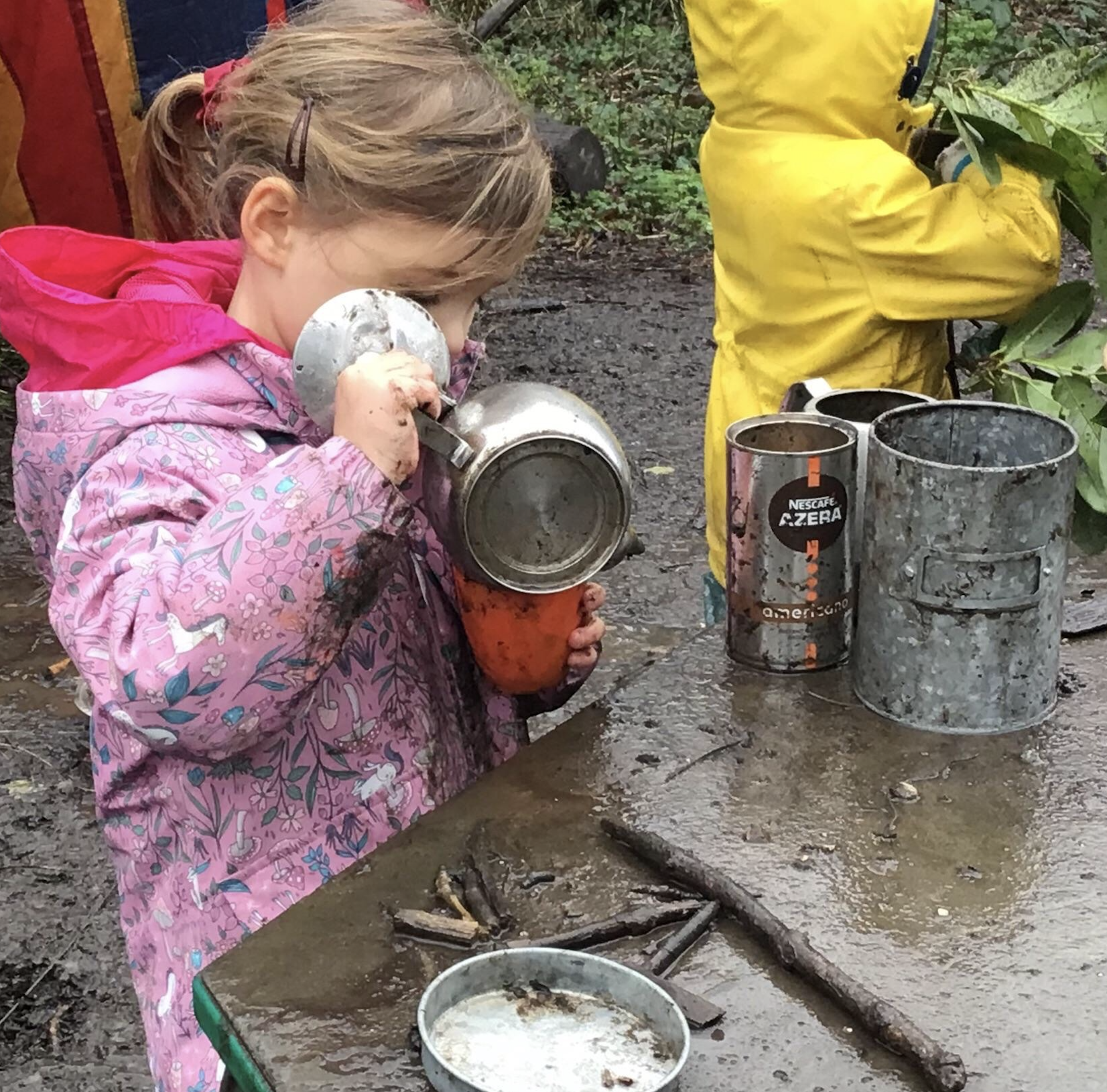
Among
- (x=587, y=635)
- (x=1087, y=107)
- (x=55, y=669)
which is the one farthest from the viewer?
(x=55, y=669)

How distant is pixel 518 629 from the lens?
1687mm

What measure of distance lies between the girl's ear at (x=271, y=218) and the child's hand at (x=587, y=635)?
54 cm

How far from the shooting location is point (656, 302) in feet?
22.7

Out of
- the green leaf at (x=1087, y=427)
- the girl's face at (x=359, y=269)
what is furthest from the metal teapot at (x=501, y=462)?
the green leaf at (x=1087, y=427)

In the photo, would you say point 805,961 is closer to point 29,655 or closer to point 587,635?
point 587,635

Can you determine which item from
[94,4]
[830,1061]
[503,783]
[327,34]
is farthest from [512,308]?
[830,1061]

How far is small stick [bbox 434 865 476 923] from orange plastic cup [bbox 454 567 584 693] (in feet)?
1.25

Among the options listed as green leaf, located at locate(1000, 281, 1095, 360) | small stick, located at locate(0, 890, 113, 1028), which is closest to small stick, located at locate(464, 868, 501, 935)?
green leaf, located at locate(1000, 281, 1095, 360)

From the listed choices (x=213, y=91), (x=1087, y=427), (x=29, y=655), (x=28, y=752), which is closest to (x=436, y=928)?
(x=213, y=91)

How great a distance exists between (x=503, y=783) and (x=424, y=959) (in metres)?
0.29

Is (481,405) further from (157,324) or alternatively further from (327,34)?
(327,34)

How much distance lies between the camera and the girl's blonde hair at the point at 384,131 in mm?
1660

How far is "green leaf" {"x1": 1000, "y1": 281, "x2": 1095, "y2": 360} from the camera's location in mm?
2340

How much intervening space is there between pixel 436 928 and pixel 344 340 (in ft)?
2.00
